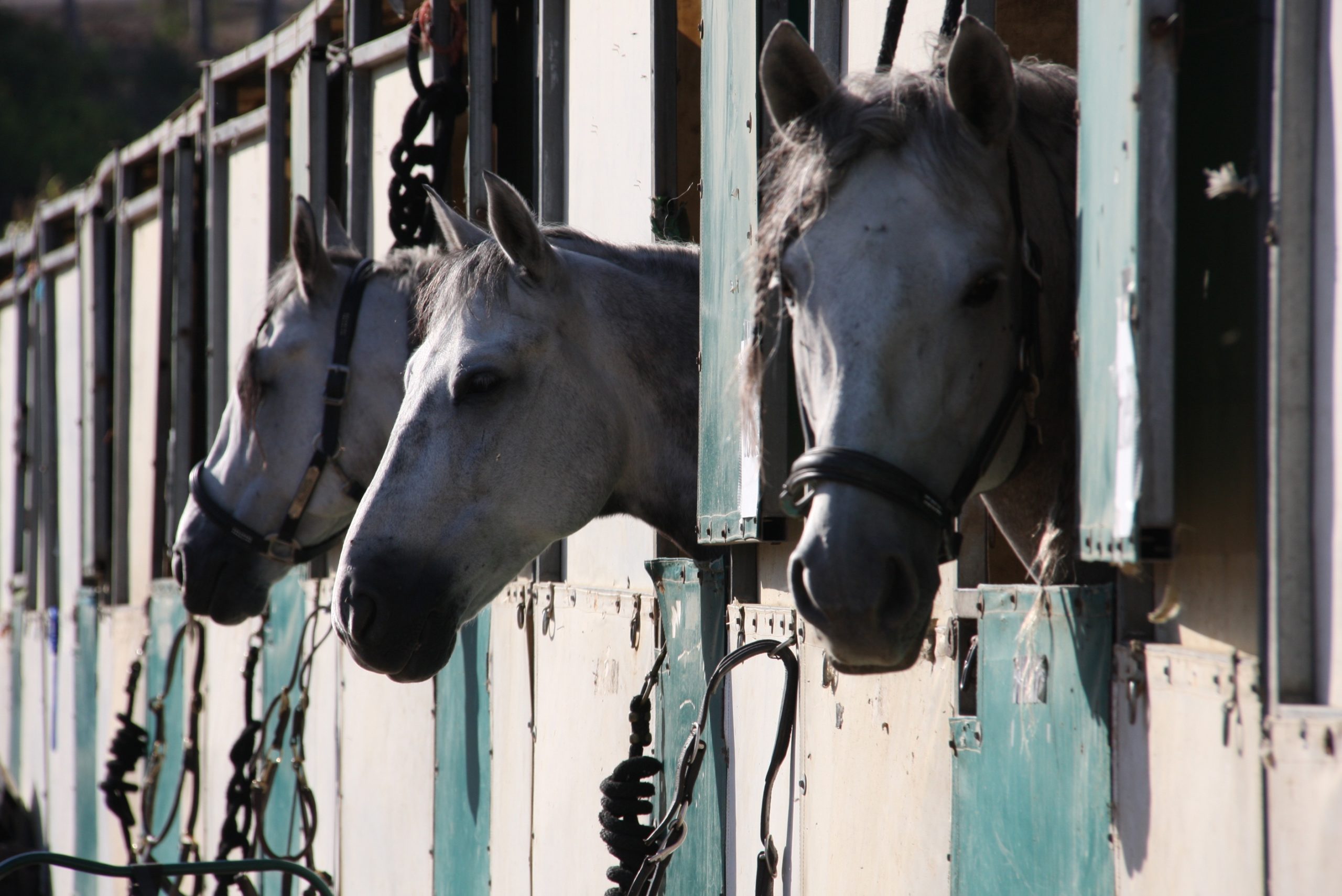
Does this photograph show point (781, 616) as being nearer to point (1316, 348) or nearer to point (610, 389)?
point (610, 389)

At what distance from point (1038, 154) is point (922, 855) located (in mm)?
1141

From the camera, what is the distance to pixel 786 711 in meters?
2.55

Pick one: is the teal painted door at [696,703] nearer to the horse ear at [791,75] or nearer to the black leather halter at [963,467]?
the black leather halter at [963,467]

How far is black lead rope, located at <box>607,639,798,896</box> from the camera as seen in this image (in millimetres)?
2520

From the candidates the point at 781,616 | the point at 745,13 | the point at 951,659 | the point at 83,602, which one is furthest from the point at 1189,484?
the point at 83,602

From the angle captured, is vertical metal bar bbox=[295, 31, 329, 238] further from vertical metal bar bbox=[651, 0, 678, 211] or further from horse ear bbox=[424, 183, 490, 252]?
horse ear bbox=[424, 183, 490, 252]

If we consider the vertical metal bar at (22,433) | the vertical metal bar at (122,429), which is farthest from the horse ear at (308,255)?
the vertical metal bar at (22,433)

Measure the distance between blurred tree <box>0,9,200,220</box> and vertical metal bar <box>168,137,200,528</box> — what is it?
65.9ft

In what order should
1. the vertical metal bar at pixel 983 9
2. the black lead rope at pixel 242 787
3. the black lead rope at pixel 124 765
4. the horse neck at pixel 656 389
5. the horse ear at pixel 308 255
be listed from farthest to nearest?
the black lead rope at pixel 124 765 < the black lead rope at pixel 242 787 < the horse ear at pixel 308 255 < the horse neck at pixel 656 389 < the vertical metal bar at pixel 983 9

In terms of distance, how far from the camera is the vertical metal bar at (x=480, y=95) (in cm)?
444

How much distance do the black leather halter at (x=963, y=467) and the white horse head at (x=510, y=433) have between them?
1.10 m

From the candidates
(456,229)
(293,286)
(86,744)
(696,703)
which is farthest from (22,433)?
(696,703)

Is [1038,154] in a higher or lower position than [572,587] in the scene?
higher

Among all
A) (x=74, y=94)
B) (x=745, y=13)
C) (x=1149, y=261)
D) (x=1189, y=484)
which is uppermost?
(x=74, y=94)
